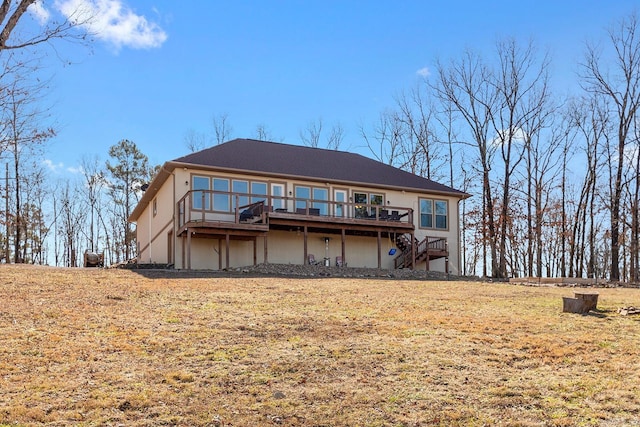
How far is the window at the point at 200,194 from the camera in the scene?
20.6 metres

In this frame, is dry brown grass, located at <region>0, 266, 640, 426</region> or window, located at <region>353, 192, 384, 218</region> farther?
window, located at <region>353, 192, 384, 218</region>

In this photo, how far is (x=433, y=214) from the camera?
26266mm

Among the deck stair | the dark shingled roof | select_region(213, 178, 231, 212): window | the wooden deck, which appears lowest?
the deck stair

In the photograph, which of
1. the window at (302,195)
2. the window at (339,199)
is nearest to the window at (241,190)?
the window at (302,195)

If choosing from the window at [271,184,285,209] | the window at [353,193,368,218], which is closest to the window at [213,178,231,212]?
the window at [271,184,285,209]

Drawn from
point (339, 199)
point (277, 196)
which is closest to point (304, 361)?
point (277, 196)

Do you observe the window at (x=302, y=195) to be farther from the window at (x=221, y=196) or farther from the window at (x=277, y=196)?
the window at (x=221, y=196)

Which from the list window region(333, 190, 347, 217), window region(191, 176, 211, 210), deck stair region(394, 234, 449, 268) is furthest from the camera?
deck stair region(394, 234, 449, 268)

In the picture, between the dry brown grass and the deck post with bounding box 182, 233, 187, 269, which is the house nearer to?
the deck post with bounding box 182, 233, 187, 269

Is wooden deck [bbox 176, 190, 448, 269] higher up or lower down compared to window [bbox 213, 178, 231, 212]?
lower down

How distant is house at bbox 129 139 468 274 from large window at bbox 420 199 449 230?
4 cm

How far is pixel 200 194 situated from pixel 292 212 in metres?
3.36

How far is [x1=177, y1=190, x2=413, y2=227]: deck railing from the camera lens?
20.9m

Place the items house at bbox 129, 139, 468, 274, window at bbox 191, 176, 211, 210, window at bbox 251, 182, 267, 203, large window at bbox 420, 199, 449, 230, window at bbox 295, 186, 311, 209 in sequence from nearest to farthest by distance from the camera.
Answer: window at bbox 191, 176, 211, 210, house at bbox 129, 139, 468, 274, window at bbox 251, 182, 267, 203, window at bbox 295, 186, 311, 209, large window at bbox 420, 199, 449, 230
